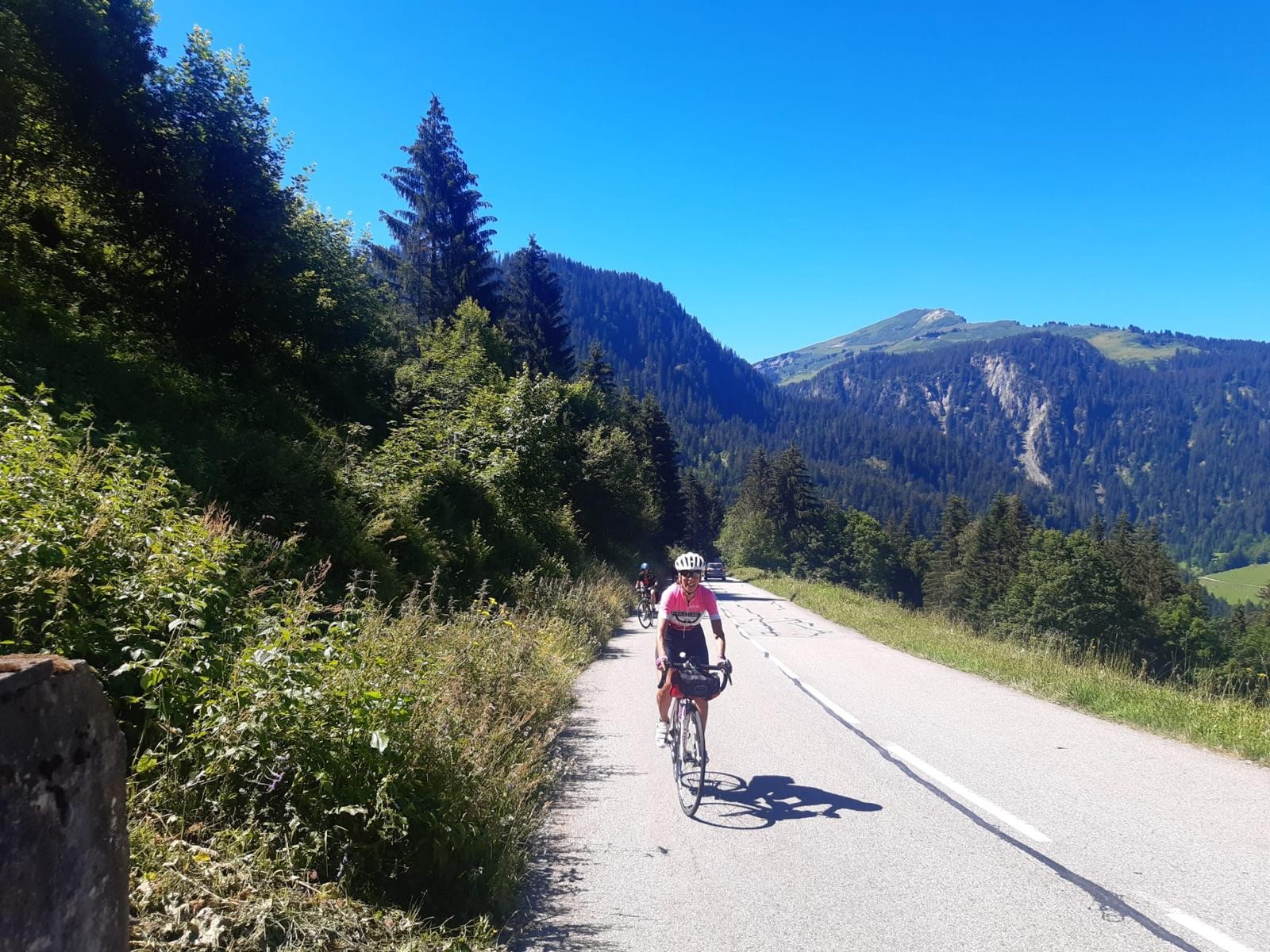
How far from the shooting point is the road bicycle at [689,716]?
18.0ft

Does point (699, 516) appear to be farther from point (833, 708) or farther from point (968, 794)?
point (968, 794)

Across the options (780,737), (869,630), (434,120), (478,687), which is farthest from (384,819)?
(434,120)

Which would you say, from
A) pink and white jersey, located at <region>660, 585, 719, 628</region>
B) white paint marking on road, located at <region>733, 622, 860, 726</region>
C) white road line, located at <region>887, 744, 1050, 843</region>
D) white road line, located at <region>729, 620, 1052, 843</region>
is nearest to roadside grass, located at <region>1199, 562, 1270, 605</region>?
white paint marking on road, located at <region>733, 622, 860, 726</region>

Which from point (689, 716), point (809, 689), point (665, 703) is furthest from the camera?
point (809, 689)

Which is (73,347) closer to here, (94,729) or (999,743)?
(94,729)

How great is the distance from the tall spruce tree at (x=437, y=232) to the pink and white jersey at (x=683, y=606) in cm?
2901

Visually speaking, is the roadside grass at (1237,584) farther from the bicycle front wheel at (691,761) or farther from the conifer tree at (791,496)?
the bicycle front wheel at (691,761)

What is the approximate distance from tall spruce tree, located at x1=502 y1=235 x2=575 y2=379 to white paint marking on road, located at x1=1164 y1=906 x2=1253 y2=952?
3833cm

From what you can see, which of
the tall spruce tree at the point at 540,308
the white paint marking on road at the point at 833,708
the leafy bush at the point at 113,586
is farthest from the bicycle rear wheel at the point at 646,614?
the tall spruce tree at the point at 540,308

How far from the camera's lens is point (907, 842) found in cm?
456

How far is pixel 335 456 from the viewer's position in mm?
12344

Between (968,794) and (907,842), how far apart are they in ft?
3.84

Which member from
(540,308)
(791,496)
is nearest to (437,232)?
(540,308)

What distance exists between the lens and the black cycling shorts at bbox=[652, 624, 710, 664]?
6473 millimetres
